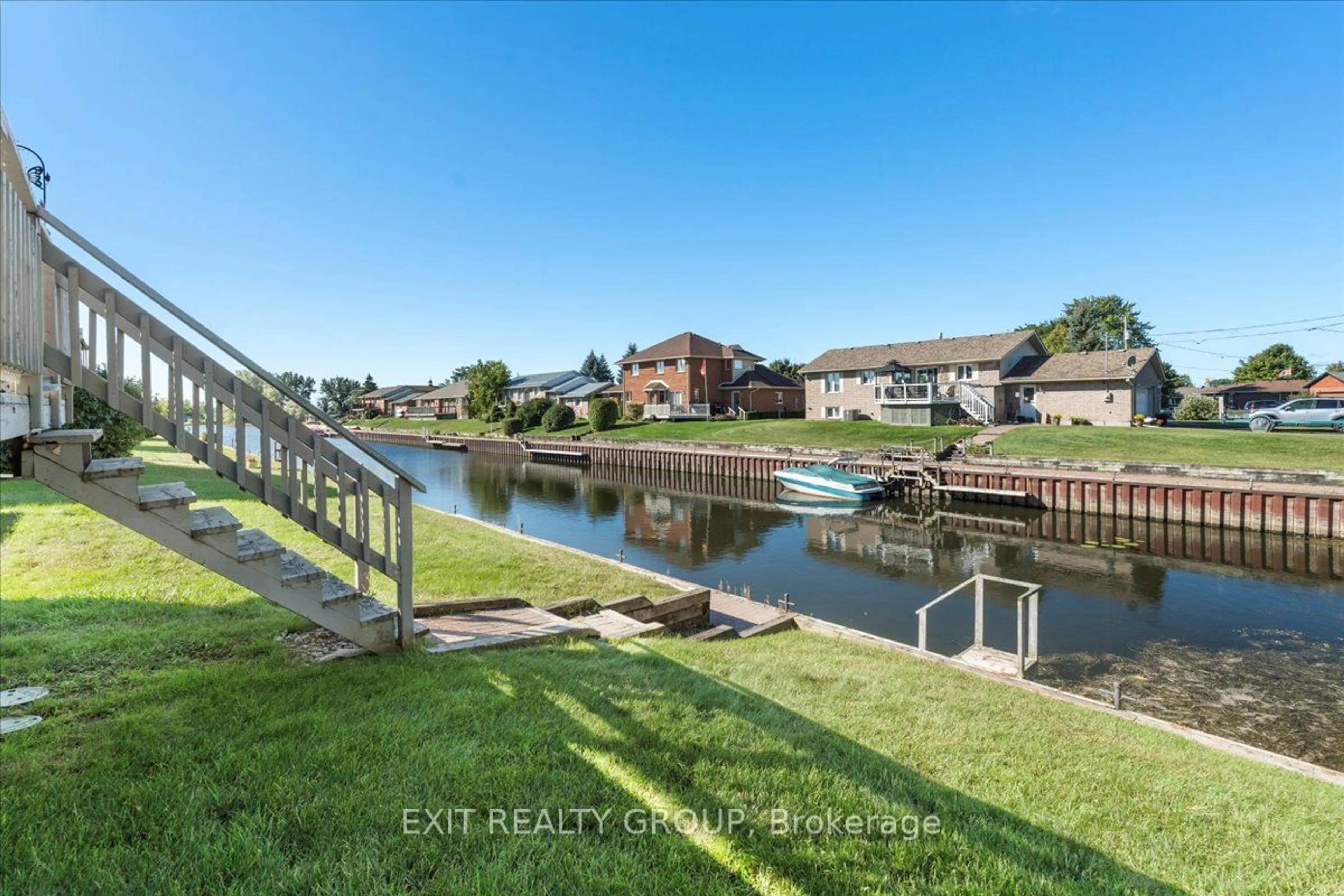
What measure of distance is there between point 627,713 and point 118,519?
3.96 metres

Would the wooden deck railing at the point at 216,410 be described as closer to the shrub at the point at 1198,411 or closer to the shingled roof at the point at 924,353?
the shingled roof at the point at 924,353

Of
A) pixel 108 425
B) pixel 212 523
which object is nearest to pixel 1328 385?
pixel 212 523

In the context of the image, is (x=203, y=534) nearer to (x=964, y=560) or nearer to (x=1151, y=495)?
(x=964, y=560)

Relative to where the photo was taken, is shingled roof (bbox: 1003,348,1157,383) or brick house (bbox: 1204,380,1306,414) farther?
brick house (bbox: 1204,380,1306,414)

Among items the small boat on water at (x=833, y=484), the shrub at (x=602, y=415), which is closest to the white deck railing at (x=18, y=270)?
the small boat on water at (x=833, y=484)

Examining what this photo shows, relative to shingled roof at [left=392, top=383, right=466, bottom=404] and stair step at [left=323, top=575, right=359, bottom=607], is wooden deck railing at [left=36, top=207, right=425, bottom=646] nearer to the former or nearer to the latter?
stair step at [left=323, top=575, right=359, bottom=607]

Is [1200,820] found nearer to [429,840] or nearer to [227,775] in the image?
[429,840]

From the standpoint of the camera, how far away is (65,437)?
4.23 metres

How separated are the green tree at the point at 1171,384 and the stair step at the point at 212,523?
50.0 meters

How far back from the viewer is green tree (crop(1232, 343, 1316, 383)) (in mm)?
73062

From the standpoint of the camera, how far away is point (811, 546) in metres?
20.7

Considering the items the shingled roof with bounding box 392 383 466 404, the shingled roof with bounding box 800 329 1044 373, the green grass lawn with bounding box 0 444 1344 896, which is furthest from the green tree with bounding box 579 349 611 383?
the green grass lawn with bounding box 0 444 1344 896

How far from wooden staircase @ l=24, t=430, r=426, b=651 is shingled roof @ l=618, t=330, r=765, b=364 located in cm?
5035

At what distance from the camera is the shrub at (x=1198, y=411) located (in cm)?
3803
